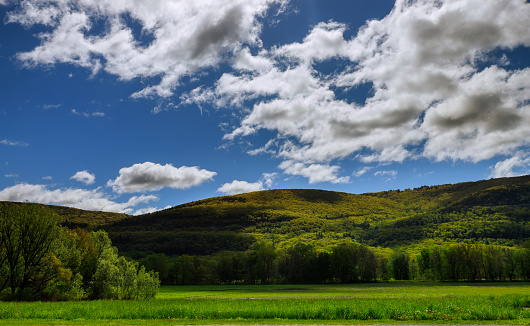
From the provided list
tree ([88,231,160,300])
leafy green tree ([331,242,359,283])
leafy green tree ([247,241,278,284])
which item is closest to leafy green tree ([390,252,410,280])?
leafy green tree ([331,242,359,283])

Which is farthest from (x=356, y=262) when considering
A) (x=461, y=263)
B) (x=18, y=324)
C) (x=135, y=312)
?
(x=18, y=324)

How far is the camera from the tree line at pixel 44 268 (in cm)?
6162

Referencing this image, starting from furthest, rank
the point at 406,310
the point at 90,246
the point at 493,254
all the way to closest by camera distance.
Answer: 1. the point at 493,254
2. the point at 90,246
3. the point at 406,310

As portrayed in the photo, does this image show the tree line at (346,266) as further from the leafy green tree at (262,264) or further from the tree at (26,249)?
the tree at (26,249)

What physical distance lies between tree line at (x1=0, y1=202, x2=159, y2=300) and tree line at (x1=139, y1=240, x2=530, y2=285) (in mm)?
67678

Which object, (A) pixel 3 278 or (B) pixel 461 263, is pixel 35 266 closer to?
(A) pixel 3 278

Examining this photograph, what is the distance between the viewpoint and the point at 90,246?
268 feet

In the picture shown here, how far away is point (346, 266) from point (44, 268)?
9911cm

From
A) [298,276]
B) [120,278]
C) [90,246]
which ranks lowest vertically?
[298,276]

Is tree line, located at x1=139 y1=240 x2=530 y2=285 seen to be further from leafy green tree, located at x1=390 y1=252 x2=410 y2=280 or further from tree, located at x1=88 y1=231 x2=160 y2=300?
tree, located at x1=88 y1=231 x2=160 y2=300

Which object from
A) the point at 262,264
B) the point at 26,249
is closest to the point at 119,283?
the point at 26,249

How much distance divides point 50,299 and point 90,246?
21.2m

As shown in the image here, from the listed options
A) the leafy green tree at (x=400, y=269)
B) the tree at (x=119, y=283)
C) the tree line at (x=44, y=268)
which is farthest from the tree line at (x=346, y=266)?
the tree line at (x=44, y=268)

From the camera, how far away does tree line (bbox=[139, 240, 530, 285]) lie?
121 metres
